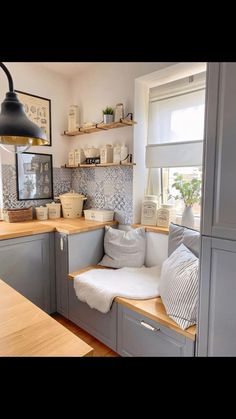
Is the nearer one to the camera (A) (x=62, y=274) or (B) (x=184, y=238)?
(B) (x=184, y=238)

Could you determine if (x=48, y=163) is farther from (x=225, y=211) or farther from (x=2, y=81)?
(x=225, y=211)

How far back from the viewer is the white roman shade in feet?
6.41

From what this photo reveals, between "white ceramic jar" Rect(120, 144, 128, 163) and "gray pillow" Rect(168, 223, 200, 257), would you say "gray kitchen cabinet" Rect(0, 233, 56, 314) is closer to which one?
"white ceramic jar" Rect(120, 144, 128, 163)

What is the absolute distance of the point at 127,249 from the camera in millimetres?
2203

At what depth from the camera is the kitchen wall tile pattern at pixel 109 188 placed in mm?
2379

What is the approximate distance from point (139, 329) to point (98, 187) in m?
1.56

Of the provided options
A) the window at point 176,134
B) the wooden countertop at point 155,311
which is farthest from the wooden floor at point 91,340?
the window at point 176,134

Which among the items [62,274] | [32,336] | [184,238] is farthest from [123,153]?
[32,336]

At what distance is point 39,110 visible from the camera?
2.65 m

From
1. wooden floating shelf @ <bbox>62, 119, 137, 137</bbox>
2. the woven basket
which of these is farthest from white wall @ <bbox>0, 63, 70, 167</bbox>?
the woven basket

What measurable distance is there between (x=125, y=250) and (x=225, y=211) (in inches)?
49.9

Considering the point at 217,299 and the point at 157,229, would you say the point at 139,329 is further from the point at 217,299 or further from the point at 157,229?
the point at 157,229
